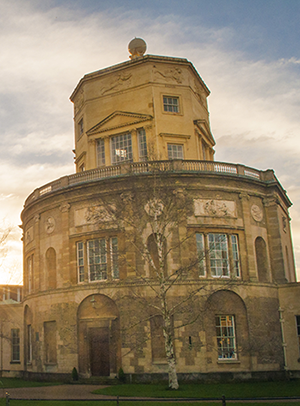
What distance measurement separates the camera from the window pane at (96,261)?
28.8 metres

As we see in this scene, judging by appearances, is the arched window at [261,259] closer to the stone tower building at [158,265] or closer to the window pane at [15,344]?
the stone tower building at [158,265]

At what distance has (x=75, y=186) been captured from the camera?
29953 mm

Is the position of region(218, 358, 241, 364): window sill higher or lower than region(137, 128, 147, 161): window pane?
lower

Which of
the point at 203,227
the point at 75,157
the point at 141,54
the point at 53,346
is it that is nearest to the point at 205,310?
the point at 203,227

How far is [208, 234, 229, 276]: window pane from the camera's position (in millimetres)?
28453

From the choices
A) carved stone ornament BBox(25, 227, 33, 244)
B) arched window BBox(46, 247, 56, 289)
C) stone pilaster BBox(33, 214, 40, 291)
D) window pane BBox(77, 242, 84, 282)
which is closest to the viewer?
window pane BBox(77, 242, 84, 282)

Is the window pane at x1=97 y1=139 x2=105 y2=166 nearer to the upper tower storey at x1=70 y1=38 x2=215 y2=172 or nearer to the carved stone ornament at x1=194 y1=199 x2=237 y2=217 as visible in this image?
the upper tower storey at x1=70 y1=38 x2=215 y2=172

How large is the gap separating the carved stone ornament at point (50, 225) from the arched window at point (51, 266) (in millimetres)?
1181

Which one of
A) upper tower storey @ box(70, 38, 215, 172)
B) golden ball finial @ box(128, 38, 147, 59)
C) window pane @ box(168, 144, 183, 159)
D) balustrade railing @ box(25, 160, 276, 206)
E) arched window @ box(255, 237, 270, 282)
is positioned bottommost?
arched window @ box(255, 237, 270, 282)

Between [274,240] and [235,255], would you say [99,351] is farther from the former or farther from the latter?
[274,240]

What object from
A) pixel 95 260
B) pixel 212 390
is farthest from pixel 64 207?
pixel 212 390

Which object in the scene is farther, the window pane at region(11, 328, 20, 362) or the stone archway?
the window pane at region(11, 328, 20, 362)

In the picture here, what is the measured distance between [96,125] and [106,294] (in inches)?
509

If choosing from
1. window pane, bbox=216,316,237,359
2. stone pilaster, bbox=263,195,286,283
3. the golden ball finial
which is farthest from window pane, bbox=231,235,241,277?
the golden ball finial
